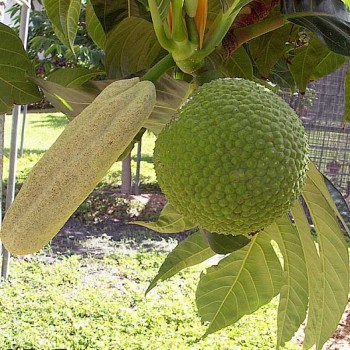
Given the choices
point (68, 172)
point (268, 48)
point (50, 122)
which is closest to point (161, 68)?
point (68, 172)

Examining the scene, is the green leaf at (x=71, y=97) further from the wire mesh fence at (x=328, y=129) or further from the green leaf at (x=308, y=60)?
the wire mesh fence at (x=328, y=129)

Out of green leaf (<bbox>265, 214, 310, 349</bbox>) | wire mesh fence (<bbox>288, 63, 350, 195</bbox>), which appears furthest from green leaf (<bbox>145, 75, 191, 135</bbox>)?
wire mesh fence (<bbox>288, 63, 350, 195</bbox>)

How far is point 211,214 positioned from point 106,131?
0.10 metres

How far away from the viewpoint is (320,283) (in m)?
0.67

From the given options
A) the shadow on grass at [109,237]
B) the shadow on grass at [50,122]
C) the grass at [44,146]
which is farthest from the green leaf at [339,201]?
the shadow on grass at [50,122]

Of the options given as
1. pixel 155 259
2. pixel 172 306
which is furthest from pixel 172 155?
pixel 155 259

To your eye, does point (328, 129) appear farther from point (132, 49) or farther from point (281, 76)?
point (132, 49)

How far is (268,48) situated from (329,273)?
27 cm

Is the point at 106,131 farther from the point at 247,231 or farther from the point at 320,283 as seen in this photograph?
the point at 320,283

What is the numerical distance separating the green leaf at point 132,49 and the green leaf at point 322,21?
0.14 m

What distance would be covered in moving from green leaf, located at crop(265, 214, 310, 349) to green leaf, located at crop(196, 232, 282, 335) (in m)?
0.02

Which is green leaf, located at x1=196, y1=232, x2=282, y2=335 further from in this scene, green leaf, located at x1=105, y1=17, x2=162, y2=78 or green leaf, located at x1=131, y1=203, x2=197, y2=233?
green leaf, located at x1=105, y1=17, x2=162, y2=78

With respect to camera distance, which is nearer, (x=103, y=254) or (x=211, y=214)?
(x=211, y=214)

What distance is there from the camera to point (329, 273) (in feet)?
2.19
